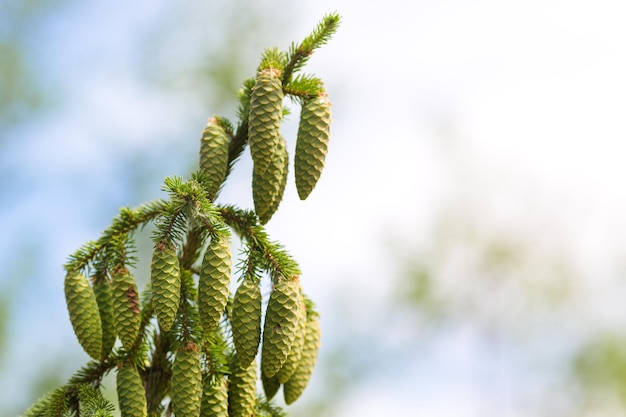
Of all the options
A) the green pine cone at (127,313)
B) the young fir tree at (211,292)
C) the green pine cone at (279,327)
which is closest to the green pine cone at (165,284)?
the young fir tree at (211,292)

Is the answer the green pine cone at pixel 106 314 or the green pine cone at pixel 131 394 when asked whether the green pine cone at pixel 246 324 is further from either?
the green pine cone at pixel 106 314

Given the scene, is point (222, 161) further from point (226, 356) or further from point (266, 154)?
point (226, 356)

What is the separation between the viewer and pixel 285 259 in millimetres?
1931

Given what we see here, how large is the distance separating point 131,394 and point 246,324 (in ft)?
1.18

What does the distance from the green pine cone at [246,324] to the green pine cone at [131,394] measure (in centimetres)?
29

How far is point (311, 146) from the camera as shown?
1.99m

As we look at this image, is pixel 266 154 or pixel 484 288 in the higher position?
pixel 484 288

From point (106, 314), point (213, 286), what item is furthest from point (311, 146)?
point (106, 314)

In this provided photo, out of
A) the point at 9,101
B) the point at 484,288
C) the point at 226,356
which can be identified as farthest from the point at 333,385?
the point at 226,356

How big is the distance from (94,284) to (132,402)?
0.38m

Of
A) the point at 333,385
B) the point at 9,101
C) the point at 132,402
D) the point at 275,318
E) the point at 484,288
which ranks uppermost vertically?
the point at 484,288

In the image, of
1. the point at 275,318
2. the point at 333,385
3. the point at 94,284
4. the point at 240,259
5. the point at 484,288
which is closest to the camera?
the point at 275,318

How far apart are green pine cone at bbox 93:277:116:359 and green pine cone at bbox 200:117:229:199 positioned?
40 centimetres

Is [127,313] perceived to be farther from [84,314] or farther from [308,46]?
[308,46]
